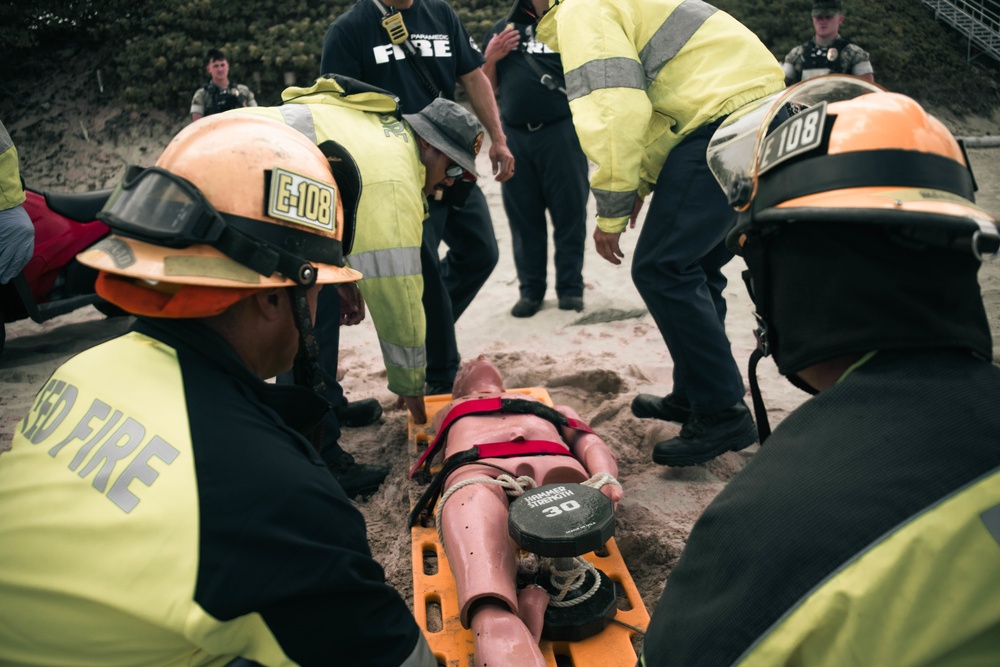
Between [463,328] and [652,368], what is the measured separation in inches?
62.6

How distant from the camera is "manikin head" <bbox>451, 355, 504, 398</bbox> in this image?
141 inches

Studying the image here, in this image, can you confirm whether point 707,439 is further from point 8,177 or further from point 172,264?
point 8,177

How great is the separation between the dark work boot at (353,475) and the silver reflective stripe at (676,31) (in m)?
2.20

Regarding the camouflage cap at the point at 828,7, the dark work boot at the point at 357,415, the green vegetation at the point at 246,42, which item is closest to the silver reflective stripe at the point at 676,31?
the dark work boot at the point at 357,415

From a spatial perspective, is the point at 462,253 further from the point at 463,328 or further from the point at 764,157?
the point at 764,157

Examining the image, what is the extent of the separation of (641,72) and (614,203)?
540 mm

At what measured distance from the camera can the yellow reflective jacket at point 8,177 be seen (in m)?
4.50

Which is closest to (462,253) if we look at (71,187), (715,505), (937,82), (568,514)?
(568,514)

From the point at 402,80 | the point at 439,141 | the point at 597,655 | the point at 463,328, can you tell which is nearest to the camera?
the point at 597,655

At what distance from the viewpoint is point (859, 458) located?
111 centimetres

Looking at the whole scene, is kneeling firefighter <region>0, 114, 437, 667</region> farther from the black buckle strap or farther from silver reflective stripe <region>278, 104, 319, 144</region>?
silver reflective stripe <region>278, 104, 319, 144</region>

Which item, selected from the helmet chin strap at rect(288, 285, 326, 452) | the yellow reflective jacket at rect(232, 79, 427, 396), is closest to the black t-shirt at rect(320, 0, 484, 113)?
the yellow reflective jacket at rect(232, 79, 427, 396)

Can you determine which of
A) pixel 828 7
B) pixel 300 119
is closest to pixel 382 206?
pixel 300 119

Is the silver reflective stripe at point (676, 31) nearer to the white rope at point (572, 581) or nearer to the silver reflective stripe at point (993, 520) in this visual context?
the white rope at point (572, 581)
